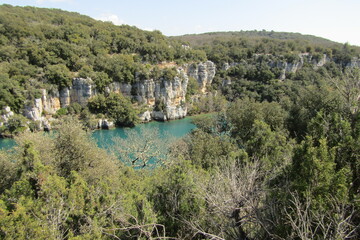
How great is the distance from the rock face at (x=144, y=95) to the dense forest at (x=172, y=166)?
193 centimetres

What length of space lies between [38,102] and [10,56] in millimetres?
12170

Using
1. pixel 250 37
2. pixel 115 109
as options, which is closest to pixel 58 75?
pixel 115 109

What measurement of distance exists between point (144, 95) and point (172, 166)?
143ft

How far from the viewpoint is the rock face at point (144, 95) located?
139ft

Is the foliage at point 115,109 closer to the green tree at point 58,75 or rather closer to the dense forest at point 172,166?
the dense forest at point 172,166

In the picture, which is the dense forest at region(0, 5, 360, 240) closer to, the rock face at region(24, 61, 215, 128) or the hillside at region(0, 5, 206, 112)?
the hillside at region(0, 5, 206, 112)

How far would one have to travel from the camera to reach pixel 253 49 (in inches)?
3140

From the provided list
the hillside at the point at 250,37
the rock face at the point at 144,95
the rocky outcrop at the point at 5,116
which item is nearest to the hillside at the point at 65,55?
the rocky outcrop at the point at 5,116

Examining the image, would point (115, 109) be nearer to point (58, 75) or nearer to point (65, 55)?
point (58, 75)

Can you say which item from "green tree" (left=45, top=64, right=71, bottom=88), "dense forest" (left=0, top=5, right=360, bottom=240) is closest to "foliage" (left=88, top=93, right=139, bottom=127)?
"dense forest" (left=0, top=5, right=360, bottom=240)

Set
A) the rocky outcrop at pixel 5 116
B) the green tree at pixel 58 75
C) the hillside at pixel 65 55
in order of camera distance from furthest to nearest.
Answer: the green tree at pixel 58 75 < the hillside at pixel 65 55 < the rocky outcrop at pixel 5 116

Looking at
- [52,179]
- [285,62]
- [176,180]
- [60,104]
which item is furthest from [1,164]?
[285,62]

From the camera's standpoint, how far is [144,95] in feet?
174

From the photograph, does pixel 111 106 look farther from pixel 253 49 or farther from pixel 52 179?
pixel 253 49
